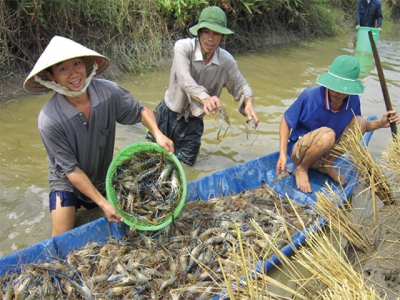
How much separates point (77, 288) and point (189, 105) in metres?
2.53

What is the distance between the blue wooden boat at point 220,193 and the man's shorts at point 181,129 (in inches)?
33.6

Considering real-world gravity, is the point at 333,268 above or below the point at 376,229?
above

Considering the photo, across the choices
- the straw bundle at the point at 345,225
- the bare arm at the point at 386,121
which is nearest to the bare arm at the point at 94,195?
the straw bundle at the point at 345,225

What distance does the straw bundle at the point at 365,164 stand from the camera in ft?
11.4

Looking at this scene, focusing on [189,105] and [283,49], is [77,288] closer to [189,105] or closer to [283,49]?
[189,105]

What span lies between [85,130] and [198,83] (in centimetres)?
165

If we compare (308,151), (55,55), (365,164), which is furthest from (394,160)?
(55,55)

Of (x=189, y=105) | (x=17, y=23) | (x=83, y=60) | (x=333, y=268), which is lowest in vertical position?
(x=333, y=268)

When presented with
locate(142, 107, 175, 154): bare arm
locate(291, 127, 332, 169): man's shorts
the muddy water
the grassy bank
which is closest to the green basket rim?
locate(142, 107, 175, 154): bare arm

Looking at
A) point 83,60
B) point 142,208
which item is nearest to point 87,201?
point 142,208

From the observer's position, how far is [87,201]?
3.71 metres

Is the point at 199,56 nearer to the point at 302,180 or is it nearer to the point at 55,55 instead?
the point at 55,55

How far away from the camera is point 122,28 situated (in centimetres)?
748

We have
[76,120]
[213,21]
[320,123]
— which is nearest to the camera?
[76,120]
